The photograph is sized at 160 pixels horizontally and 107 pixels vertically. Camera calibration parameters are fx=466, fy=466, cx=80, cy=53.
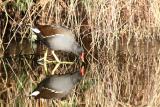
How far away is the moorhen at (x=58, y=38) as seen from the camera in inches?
279

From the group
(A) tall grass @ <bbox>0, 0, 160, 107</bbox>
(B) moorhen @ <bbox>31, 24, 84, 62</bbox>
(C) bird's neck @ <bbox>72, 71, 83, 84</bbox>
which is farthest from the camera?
(B) moorhen @ <bbox>31, 24, 84, 62</bbox>

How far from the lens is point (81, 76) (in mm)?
6426

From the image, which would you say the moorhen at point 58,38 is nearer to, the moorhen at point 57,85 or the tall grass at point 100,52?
the tall grass at point 100,52

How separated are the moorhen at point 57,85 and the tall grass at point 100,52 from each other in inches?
4.2

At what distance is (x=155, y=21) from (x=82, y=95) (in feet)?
8.91

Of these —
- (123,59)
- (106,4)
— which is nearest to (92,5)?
(106,4)

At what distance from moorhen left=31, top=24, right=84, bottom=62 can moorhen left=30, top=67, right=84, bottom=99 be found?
592 mm

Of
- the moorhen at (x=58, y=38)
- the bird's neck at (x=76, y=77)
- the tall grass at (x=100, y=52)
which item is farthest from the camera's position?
the moorhen at (x=58, y=38)

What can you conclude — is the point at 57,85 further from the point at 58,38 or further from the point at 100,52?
the point at 100,52

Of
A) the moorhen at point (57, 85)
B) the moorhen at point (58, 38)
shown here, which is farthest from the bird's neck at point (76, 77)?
the moorhen at point (58, 38)

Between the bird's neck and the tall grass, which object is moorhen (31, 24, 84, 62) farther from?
the bird's neck

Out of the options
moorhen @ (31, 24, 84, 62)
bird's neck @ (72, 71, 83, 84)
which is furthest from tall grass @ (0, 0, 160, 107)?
moorhen @ (31, 24, 84, 62)

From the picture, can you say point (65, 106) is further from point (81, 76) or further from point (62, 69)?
point (62, 69)

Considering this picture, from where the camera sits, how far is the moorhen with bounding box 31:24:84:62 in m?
7.07
